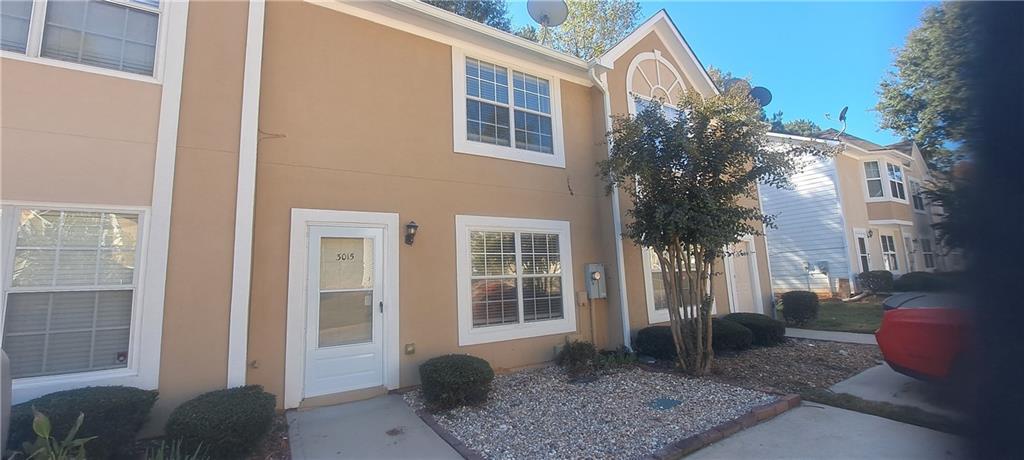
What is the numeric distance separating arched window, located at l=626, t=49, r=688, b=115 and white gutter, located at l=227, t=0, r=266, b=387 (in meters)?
6.67

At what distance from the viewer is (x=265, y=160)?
214 inches

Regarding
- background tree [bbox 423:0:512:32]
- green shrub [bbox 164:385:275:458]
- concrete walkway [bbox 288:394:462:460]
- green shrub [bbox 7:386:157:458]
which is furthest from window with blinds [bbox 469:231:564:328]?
background tree [bbox 423:0:512:32]

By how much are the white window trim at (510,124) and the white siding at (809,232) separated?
11406 mm

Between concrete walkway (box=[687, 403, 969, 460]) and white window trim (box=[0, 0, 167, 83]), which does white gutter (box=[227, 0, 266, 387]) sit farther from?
concrete walkway (box=[687, 403, 969, 460])

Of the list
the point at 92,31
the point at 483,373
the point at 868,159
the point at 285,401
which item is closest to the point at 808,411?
the point at 483,373

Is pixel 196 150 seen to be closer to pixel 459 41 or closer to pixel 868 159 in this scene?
pixel 459 41

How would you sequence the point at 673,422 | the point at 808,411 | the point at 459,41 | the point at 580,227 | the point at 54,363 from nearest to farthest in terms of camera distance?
the point at 54,363 < the point at 673,422 < the point at 808,411 < the point at 459,41 < the point at 580,227

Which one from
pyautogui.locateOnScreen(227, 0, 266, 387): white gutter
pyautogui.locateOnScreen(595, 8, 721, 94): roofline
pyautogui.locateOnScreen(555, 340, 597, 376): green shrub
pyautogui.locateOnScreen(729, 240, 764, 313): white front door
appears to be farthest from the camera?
pyautogui.locateOnScreen(729, 240, 764, 313): white front door

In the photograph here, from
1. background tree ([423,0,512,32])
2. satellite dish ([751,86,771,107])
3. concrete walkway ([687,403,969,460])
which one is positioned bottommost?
concrete walkway ([687,403,969,460])

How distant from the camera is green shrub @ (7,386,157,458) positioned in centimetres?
353

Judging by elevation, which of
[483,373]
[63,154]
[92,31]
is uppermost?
[92,31]

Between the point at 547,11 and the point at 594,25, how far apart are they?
397 inches

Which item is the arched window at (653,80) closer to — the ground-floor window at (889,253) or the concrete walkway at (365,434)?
the concrete walkway at (365,434)

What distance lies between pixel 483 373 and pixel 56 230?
461cm
